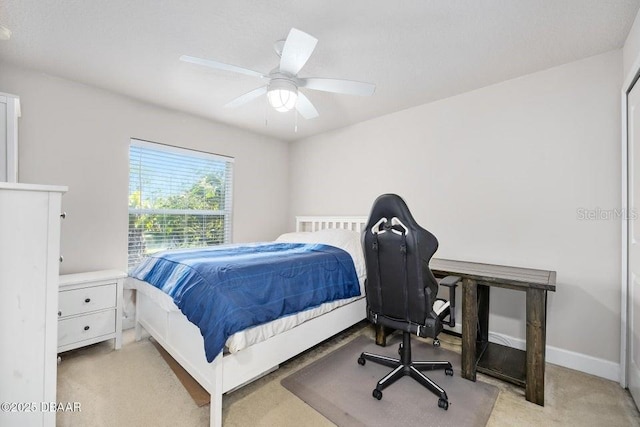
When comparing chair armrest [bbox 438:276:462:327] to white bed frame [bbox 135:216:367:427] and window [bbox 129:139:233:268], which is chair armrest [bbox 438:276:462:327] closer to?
white bed frame [bbox 135:216:367:427]

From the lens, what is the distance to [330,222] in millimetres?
3896

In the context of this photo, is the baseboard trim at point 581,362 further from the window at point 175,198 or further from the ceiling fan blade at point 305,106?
the window at point 175,198

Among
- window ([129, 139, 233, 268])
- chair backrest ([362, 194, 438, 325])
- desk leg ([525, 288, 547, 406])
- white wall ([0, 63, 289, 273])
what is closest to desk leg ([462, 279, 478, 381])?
desk leg ([525, 288, 547, 406])

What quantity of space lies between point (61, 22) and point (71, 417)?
2419mm

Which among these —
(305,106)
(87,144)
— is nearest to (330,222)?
(305,106)

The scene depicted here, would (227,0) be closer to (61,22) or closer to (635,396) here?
(61,22)

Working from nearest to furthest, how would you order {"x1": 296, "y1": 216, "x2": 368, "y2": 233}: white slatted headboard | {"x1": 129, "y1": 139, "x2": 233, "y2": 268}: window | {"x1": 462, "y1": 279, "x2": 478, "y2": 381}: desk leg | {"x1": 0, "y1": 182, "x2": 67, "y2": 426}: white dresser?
{"x1": 0, "y1": 182, "x2": 67, "y2": 426}: white dresser
{"x1": 462, "y1": 279, "x2": 478, "y2": 381}: desk leg
{"x1": 129, "y1": 139, "x2": 233, "y2": 268}: window
{"x1": 296, "y1": 216, "x2": 368, "y2": 233}: white slatted headboard

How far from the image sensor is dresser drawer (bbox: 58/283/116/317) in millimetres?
2244

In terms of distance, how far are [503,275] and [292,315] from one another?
4.99ft

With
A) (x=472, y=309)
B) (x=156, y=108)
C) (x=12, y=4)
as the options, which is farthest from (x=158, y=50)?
(x=472, y=309)

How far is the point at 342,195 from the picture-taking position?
385 cm

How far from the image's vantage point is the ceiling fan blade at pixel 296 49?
4.93 ft

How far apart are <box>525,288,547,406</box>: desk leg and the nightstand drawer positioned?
127 inches

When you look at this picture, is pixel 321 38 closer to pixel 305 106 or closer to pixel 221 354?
pixel 305 106
